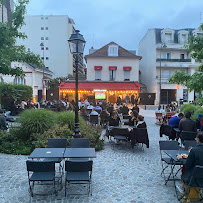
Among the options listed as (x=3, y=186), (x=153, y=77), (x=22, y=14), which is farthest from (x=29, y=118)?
(x=153, y=77)

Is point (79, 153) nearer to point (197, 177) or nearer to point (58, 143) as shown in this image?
point (58, 143)

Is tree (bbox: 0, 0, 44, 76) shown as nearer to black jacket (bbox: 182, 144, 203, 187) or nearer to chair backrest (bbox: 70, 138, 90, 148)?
chair backrest (bbox: 70, 138, 90, 148)

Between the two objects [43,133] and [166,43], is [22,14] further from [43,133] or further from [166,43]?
[166,43]

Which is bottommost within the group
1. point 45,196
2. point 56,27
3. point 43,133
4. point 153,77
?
point 45,196

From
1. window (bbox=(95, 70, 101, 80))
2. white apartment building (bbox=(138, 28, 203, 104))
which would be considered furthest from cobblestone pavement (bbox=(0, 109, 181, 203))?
white apartment building (bbox=(138, 28, 203, 104))

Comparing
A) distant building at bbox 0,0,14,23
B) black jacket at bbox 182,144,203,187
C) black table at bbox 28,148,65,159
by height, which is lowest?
black table at bbox 28,148,65,159

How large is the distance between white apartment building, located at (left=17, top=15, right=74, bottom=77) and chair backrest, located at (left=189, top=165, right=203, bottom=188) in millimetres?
49502

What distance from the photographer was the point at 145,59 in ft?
127

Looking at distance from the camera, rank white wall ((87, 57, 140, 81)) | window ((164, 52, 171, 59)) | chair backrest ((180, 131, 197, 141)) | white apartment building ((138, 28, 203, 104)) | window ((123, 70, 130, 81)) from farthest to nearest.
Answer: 1. window ((164, 52, 171, 59))
2. white apartment building ((138, 28, 203, 104))
3. window ((123, 70, 130, 81))
4. white wall ((87, 57, 140, 81))
5. chair backrest ((180, 131, 197, 141))

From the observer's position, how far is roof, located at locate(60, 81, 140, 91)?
94.8 feet

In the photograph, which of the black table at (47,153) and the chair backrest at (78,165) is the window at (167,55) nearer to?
the black table at (47,153)

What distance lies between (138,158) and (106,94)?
23476 mm

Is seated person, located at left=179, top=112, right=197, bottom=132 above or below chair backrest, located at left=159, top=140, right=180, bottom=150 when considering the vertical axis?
above

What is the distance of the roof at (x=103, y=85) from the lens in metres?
28.9
